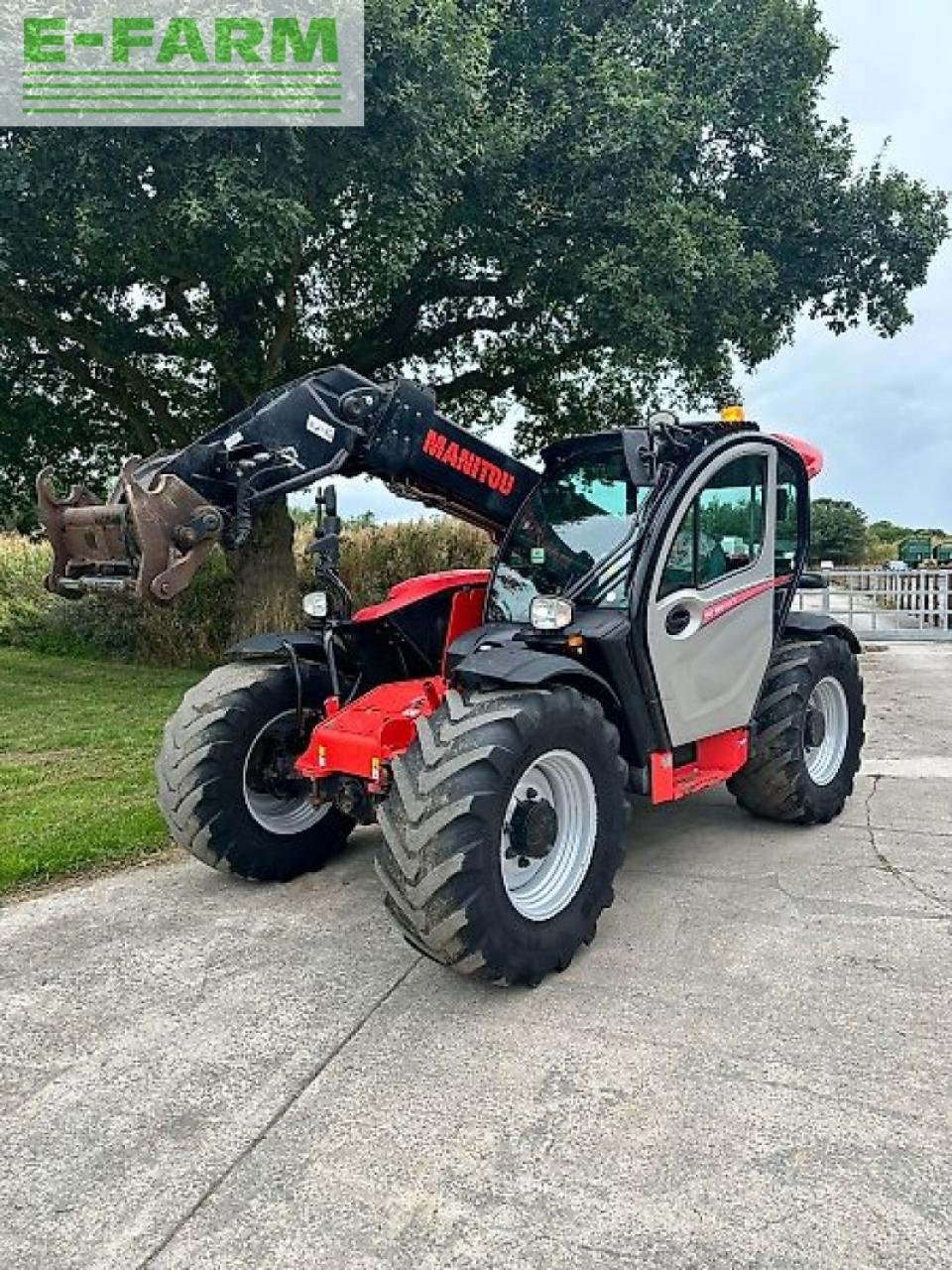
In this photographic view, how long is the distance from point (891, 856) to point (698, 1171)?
2.86 m

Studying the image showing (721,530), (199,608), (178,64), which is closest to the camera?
(721,530)

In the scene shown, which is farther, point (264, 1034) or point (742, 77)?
point (742, 77)

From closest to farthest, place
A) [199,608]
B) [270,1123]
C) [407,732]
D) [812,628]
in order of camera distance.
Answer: [270,1123] → [407,732] → [812,628] → [199,608]

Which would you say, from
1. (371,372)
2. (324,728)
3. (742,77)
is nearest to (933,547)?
(742,77)

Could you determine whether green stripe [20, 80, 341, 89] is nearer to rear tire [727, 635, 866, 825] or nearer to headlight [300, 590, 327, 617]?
headlight [300, 590, 327, 617]

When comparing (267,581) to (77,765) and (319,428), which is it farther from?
(319,428)

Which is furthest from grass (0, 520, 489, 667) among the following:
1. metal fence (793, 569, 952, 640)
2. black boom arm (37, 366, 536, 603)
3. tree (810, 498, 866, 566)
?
tree (810, 498, 866, 566)

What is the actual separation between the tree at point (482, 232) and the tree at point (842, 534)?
849 inches

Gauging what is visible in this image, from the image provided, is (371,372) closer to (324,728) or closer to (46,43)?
(46,43)

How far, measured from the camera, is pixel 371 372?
38.9 ft

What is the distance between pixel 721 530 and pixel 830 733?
1754 mm

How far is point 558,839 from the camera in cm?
361

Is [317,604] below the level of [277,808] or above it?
above

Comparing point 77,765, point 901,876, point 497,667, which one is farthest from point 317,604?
point 77,765
